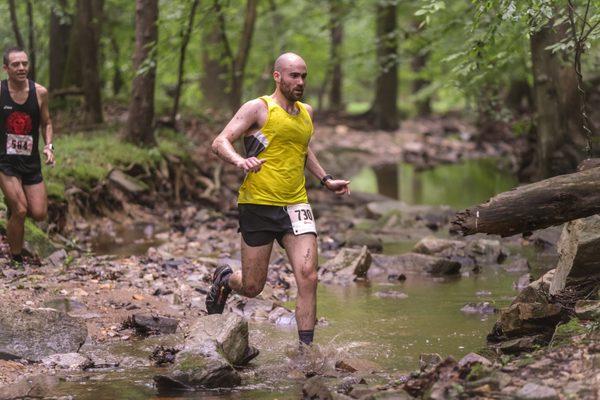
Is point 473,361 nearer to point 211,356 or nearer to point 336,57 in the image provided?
Answer: point 211,356

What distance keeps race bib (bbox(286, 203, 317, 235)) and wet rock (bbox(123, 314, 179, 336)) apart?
179cm

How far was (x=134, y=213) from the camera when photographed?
604 inches

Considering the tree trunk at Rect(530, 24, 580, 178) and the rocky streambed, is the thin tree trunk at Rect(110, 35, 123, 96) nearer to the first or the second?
the rocky streambed

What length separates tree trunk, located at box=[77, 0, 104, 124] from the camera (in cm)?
1752

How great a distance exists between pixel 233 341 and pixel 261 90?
2313cm

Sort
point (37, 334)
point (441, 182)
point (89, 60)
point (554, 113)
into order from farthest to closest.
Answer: point (441, 182)
point (89, 60)
point (554, 113)
point (37, 334)

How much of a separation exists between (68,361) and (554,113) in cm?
1089

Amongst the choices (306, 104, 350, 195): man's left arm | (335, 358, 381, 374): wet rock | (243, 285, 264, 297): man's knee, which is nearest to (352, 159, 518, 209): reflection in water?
(306, 104, 350, 195): man's left arm

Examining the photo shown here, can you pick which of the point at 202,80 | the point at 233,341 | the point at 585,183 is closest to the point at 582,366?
the point at 585,183

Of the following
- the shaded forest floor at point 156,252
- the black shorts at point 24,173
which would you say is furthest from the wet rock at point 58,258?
the black shorts at point 24,173

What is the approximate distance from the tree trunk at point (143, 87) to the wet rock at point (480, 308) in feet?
29.3

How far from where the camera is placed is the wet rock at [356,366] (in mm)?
7102

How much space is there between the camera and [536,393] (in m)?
5.48

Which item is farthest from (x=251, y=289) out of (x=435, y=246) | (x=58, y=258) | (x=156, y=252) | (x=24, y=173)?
(x=435, y=246)
